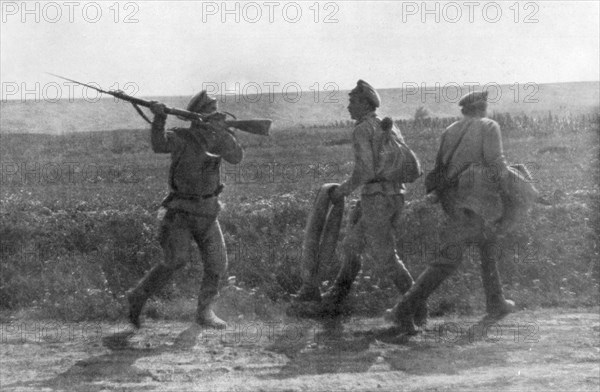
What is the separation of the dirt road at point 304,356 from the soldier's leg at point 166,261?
0.97 feet

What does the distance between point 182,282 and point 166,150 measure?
2407 millimetres

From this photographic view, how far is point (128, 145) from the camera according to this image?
2856cm

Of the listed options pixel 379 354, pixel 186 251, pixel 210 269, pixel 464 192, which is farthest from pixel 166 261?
pixel 464 192

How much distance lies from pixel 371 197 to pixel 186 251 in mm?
1889

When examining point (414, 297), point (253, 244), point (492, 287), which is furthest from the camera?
point (253, 244)

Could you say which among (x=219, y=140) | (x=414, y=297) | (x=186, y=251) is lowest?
(x=414, y=297)

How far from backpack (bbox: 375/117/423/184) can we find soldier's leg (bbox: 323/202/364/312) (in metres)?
0.57

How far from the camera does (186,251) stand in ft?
26.2

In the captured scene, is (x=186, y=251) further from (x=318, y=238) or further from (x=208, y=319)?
(x=318, y=238)

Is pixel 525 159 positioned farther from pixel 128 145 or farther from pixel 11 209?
pixel 128 145

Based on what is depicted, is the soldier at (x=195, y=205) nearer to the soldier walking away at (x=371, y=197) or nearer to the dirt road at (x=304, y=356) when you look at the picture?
the dirt road at (x=304, y=356)

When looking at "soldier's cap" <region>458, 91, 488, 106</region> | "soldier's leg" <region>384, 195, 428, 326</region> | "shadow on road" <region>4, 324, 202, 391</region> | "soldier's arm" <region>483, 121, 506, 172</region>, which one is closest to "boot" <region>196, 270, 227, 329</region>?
"shadow on road" <region>4, 324, 202, 391</region>

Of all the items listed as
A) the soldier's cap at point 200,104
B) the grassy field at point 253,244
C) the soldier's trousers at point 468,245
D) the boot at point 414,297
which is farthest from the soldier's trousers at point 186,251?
the soldier's trousers at point 468,245

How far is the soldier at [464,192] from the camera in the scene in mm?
7781
